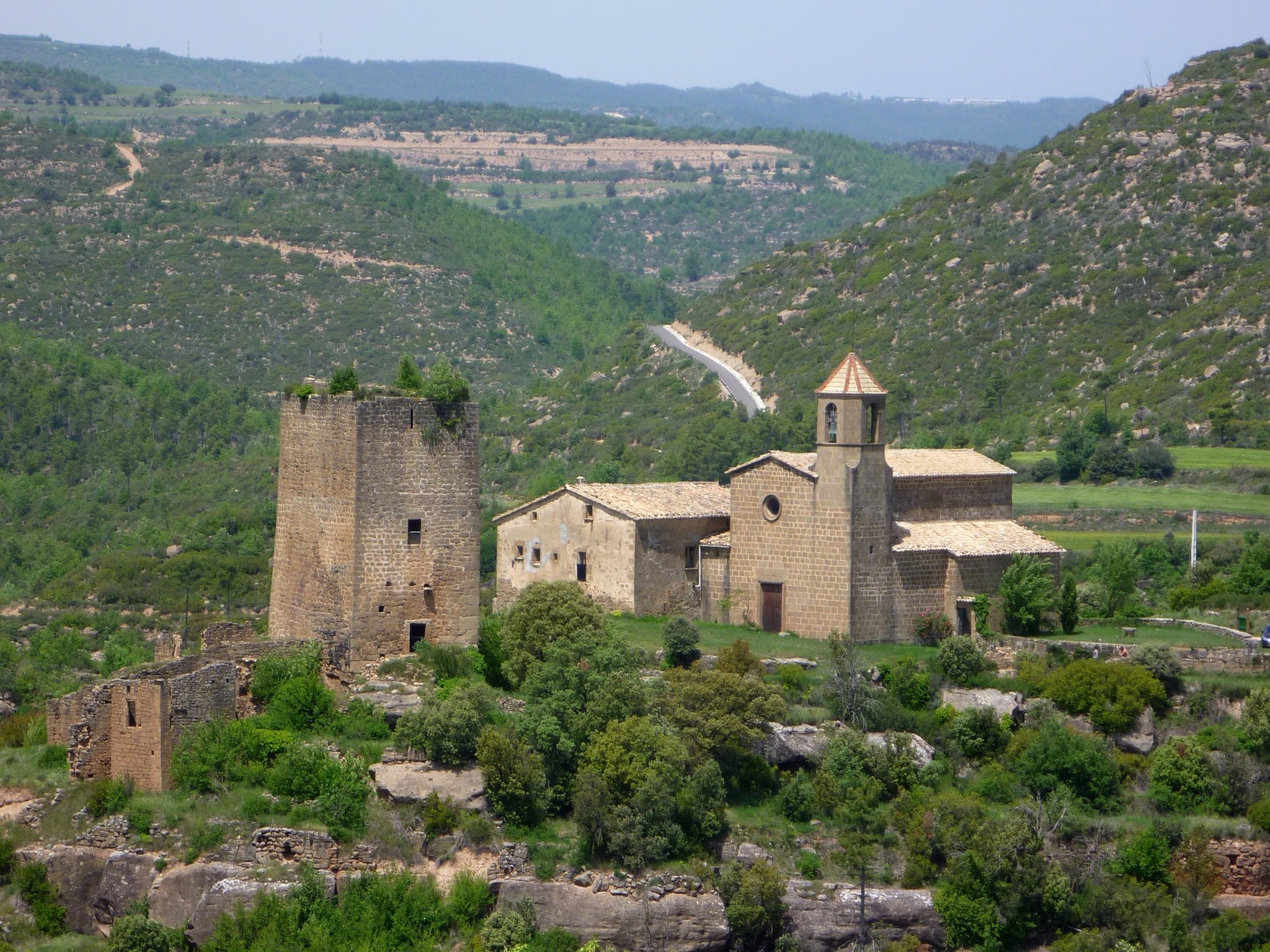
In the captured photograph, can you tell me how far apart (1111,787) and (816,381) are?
47744 millimetres

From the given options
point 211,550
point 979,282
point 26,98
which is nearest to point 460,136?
point 26,98

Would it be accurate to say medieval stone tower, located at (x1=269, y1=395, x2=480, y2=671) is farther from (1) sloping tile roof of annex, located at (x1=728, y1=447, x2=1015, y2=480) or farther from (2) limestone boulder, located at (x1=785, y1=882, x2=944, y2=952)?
(2) limestone boulder, located at (x1=785, y1=882, x2=944, y2=952)

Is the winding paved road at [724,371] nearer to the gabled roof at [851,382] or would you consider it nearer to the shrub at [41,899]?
the gabled roof at [851,382]

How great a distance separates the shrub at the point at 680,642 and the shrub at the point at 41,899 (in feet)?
40.0

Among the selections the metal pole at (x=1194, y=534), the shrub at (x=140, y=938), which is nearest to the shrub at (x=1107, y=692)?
the metal pole at (x=1194, y=534)

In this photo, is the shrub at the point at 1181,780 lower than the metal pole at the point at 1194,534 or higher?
lower

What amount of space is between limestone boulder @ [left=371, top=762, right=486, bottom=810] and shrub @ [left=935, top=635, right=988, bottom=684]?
32.6 feet

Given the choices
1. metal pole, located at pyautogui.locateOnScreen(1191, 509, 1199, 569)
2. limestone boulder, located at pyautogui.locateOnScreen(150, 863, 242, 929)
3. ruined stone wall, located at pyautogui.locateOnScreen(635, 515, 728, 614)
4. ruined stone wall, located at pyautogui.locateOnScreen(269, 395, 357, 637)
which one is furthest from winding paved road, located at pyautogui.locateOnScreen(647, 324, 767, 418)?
limestone boulder, located at pyautogui.locateOnScreen(150, 863, 242, 929)

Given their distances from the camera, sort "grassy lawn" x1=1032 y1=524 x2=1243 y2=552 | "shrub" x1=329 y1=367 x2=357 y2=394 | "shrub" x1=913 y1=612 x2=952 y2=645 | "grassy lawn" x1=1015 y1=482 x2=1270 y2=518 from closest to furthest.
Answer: "shrub" x1=329 y1=367 x2=357 y2=394, "shrub" x1=913 y1=612 x2=952 y2=645, "grassy lawn" x1=1032 y1=524 x2=1243 y2=552, "grassy lawn" x1=1015 y1=482 x2=1270 y2=518

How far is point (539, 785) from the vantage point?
35.5m

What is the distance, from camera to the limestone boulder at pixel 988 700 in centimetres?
3947

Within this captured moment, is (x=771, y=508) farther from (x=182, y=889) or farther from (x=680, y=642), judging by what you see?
(x=182, y=889)

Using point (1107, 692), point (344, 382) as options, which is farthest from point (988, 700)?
point (344, 382)

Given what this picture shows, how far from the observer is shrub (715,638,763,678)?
Answer: 39.0 m
